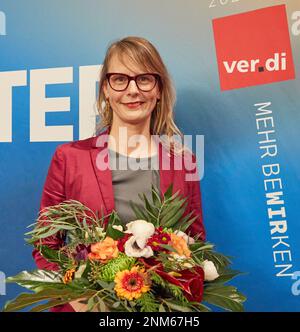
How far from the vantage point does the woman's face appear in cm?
182

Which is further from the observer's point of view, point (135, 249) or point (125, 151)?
point (125, 151)

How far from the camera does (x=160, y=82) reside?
190 cm

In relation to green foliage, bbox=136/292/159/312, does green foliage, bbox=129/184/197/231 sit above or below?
above

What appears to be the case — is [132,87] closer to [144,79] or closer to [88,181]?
[144,79]

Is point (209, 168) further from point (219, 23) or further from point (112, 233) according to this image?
point (112, 233)

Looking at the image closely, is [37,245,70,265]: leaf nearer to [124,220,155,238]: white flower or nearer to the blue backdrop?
[124,220,155,238]: white flower

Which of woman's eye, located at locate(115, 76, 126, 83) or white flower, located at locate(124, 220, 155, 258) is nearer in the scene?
white flower, located at locate(124, 220, 155, 258)

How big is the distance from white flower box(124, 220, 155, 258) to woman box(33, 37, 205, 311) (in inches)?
14.5

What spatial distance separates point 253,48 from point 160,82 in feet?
1.48

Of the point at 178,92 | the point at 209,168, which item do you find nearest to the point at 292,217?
A: the point at 209,168

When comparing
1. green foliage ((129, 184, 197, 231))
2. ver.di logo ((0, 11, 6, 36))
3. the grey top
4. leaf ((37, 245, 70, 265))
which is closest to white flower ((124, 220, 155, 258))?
green foliage ((129, 184, 197, 231))

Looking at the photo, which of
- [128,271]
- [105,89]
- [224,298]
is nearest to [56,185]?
[105,89]

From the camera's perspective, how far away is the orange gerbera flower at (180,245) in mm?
1435

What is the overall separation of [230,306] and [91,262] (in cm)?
39
